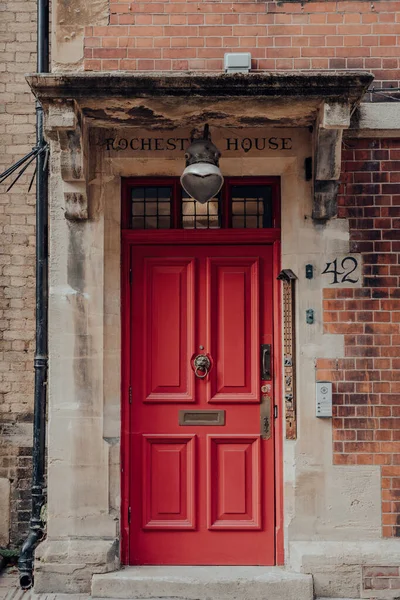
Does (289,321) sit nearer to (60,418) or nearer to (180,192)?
(180,192)

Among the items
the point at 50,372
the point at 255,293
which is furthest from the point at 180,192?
the point at 50,372

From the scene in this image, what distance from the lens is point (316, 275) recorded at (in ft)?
17.3

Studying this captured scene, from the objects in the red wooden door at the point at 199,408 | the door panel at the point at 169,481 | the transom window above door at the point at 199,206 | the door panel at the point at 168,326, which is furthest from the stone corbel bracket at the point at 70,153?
the door panel at the point at 169,481

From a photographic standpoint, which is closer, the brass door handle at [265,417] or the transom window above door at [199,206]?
the brass door handle at [265,417]

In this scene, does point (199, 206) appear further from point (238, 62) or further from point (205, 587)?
point (205, 587)

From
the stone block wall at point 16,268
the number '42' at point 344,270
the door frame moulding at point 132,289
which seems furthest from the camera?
the stone block wall at point 16,268

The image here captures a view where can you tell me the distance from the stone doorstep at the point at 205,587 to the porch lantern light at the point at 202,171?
2893mm

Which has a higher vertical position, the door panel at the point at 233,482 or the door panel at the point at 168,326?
the door panel at the point at 168,326

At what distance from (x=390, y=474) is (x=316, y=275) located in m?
1.66

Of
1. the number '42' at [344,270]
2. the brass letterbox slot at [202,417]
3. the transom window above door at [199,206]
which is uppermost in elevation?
the transom window above door at [199,206]

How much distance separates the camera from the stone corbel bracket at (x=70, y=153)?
4695 millimetres

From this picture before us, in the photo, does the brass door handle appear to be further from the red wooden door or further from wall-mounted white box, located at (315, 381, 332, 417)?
wall-mounted white box, located at (315, 381, 332, 417)

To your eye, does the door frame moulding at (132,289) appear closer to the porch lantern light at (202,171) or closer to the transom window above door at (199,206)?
the transom window above door at (199,206)

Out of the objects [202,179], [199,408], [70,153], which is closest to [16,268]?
[70,153]
